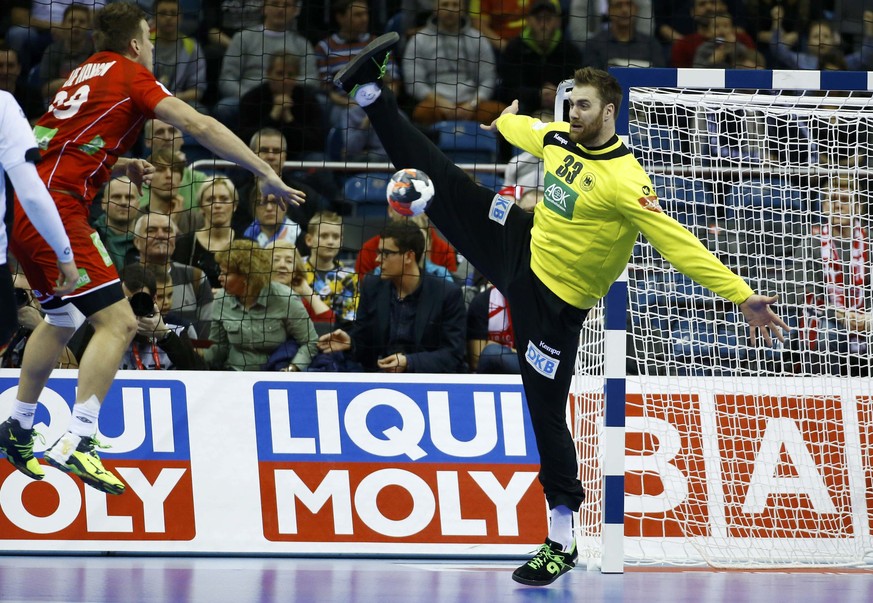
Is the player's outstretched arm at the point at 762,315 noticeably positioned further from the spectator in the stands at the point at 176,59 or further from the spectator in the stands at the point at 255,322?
the spectator in the stands at the point at 176,59

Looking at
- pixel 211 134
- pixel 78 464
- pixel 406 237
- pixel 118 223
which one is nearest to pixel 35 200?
pixel 211 134

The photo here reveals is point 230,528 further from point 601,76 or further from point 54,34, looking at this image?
point 54,34

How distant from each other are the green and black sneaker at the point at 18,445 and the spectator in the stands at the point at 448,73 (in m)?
6.06

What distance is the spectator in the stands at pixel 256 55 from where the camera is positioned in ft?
37.8

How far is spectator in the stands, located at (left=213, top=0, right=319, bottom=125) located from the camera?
1152 cm

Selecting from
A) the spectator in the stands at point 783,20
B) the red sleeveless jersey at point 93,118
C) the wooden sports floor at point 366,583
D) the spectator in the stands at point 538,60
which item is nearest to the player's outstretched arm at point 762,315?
the wooden sports floor at point 366,583

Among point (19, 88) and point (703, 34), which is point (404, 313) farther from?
point (703, 34)

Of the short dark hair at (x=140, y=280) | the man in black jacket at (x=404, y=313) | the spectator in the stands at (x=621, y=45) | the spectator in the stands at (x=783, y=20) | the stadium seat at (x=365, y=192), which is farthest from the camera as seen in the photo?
the spectator in the stands at (x=783, y=20)

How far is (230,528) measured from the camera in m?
8.16

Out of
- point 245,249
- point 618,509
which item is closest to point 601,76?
point 618,509

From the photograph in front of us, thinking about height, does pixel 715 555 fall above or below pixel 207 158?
below

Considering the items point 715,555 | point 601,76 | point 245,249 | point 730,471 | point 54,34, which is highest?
point 54,34

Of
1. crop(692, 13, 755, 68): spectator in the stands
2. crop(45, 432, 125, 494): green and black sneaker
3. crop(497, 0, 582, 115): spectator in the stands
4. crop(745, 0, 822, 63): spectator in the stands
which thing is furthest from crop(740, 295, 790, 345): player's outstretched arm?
crop(745, 0, 822, 63): spectator in the stands

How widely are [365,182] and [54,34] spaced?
329 centimetres
